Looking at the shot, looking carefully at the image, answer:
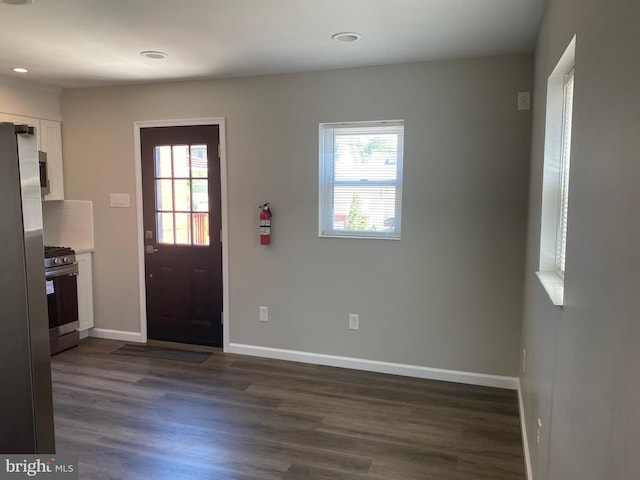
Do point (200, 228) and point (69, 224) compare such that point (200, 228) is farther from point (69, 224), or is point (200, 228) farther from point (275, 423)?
point (275, 423)

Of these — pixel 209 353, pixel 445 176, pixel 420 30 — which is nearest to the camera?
pixel 420 30

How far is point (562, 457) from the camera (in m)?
1.50

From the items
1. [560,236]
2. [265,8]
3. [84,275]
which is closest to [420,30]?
[265,8]

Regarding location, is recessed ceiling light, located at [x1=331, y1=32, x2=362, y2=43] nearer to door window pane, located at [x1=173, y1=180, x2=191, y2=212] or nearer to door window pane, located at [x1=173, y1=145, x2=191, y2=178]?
door window pane, located at [x1=173, y1=145, x2=191, y2=178]

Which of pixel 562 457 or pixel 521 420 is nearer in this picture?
pixel 562 457

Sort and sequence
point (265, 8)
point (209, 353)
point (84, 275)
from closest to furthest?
point (265, 8), point (209, 353), point (84, 275)

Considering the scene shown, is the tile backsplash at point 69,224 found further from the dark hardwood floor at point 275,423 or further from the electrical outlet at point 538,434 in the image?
the electrical outlet at point 538,434

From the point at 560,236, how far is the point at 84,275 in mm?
4323

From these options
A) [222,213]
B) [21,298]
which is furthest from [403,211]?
[21,298]

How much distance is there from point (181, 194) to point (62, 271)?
1326mm

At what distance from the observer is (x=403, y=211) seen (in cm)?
370

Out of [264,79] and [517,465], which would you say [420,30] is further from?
[517,465]

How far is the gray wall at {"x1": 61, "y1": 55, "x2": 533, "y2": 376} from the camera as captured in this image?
3463 mm

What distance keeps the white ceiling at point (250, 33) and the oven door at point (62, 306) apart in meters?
1.82
